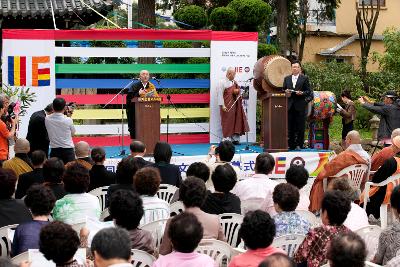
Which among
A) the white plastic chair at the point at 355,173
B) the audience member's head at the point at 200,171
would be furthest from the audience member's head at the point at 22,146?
the white plastic chair at the point at 355,173

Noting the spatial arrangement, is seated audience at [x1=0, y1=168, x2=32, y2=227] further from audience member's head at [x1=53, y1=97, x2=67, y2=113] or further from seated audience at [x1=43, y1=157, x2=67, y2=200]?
audience member's head at [x1=53, y1=97, x2=67, y2=113]

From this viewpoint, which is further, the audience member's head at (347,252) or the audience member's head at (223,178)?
the audience member's head at (223,178)

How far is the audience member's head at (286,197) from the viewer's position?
586 centimetres

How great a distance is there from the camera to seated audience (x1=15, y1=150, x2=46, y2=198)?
305 inches

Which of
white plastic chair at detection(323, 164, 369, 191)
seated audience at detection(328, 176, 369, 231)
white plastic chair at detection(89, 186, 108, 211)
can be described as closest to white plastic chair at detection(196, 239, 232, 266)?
seated audience at detection(328, 176, 369, 231)

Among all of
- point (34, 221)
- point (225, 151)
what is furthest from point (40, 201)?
point (225, 151)

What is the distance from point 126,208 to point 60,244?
854mm

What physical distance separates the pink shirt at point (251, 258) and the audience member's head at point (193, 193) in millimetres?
1094

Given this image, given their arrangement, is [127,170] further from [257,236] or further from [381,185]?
[381,185]

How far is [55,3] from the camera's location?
14469 mm

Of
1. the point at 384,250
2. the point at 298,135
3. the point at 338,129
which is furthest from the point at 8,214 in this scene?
the point at 338,129

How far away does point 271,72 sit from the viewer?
1354cm

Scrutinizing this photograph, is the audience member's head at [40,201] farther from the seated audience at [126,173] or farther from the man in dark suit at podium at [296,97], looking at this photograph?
the man in dark suit at podium at [296,97]

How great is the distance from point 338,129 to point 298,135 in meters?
9.60
